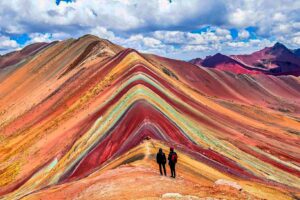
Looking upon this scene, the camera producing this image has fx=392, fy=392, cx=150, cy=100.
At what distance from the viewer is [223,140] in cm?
4416

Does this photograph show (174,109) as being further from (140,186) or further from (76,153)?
(140,186)

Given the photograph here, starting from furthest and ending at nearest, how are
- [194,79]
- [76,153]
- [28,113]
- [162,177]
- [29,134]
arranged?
[194,79] < [28,113] < [29,134] < [76,153] < [162,177]

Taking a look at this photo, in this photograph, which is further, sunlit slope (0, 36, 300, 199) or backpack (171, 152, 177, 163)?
sunlit slope (0, 36, 300, 199)

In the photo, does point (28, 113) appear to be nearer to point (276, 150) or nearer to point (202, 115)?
point (202, 115)

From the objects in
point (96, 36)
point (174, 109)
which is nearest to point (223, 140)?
point (174, 109)

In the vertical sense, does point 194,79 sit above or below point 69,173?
above

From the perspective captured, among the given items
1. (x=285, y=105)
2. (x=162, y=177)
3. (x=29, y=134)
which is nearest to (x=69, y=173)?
(x=162, y=177)

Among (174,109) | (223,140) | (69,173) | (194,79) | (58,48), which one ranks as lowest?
(69,173)

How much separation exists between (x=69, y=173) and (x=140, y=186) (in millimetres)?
15983

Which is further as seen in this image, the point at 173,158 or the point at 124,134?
the point at 124,134

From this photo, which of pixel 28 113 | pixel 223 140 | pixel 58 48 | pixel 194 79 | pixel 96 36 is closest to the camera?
pixel 223 140

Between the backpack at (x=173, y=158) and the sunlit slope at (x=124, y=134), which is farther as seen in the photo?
the sunlit slope at (x=124, y=134)

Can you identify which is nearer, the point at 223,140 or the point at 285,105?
the point at 223,140

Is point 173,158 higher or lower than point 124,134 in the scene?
lower
